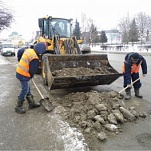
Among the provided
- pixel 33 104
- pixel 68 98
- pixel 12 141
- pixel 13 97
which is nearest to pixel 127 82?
pixel 68 98

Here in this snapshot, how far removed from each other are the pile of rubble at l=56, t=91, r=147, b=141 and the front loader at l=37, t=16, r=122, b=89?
0.60 meters

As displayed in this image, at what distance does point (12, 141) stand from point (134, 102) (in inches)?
133

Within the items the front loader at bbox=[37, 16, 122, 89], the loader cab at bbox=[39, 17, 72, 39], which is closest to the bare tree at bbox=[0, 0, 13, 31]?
the loader cab at bbox=[39, 17, 72, 39]

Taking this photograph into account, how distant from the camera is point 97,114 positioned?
501 centimetres

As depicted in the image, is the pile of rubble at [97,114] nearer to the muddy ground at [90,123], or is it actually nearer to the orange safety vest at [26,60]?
the muddy ground at [90,123]

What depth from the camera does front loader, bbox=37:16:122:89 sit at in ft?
21.6

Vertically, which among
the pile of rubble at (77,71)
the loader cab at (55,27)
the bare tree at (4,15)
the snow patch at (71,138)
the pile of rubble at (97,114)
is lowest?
the snow patch at (71,138)

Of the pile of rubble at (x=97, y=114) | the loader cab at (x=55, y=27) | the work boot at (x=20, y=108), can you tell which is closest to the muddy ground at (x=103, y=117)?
the pile of rubble at (x=97, y=114)

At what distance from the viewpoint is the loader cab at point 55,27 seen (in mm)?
10203

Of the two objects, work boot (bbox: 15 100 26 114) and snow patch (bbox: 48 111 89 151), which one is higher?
work boot (bbox: 15 100 26 114)

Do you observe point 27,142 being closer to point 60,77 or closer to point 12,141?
point 12,141

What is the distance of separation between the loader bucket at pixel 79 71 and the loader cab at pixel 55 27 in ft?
9.35

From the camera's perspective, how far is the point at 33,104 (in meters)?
5.79

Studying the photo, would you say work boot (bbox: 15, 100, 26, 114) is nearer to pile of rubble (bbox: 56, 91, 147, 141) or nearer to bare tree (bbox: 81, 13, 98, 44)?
pile of rubble (bbox: 56, 91, 147, 141)
